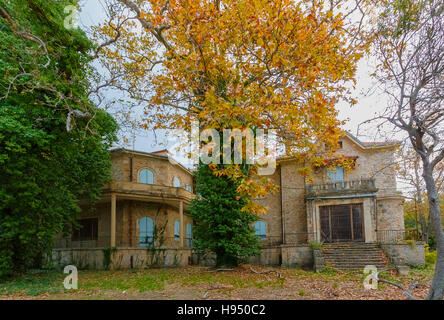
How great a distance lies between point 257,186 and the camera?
26.4 ft

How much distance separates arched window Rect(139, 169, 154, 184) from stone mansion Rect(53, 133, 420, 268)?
67 millimetres

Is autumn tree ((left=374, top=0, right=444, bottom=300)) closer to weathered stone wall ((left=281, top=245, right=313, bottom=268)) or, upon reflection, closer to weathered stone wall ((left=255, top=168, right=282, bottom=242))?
weathered stone wall ((left=281, top=245, right=313, bottom=268))

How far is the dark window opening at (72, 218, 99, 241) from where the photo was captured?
21188 mm

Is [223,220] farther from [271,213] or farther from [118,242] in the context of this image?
[118,242]

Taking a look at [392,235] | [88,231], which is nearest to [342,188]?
[392,235]

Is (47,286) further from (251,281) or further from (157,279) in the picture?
(251,281)

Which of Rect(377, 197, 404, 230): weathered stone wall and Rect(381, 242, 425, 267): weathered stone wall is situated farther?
Rect(377, 197, 404, 230): weathered stone wall

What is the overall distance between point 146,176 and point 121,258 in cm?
629

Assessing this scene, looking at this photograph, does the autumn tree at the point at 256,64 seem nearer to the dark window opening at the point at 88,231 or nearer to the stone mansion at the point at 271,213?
the stone mansion at the point at 271,213

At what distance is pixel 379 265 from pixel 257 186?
10831mm

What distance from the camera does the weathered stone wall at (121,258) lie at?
1717cm

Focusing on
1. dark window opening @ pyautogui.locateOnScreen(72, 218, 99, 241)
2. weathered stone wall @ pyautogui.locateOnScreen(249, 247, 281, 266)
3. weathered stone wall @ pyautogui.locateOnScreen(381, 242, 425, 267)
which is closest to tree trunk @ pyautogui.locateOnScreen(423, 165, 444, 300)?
weathered stone wall @ pyautogui.locateOnScreen(381, 242, 425, 267)

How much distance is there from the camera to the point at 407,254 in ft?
53.4
